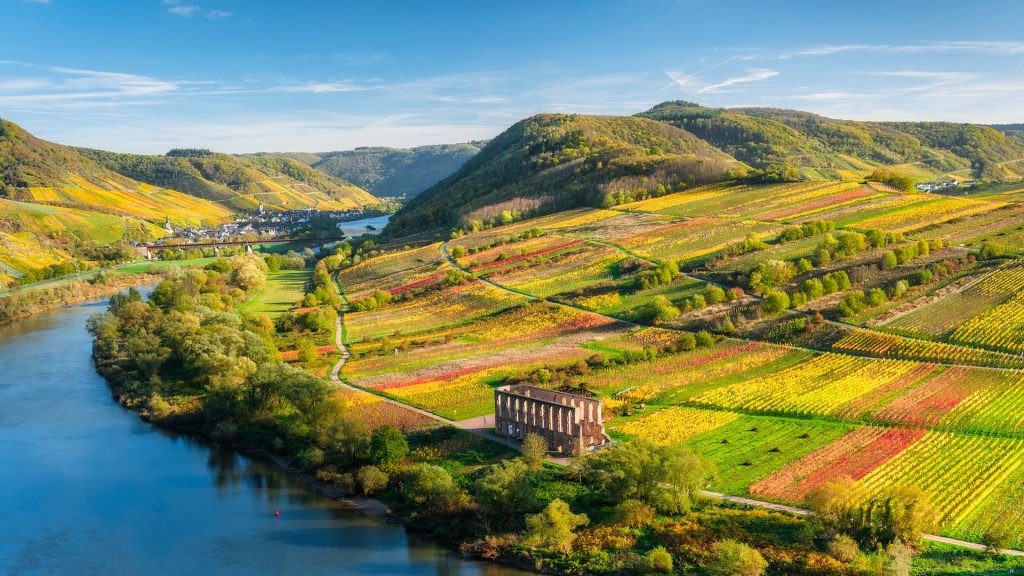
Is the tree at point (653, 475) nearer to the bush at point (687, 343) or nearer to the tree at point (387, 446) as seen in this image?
the tree at point (387, 446)

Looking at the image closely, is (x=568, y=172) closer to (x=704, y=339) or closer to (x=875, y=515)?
(x=704, y=339)

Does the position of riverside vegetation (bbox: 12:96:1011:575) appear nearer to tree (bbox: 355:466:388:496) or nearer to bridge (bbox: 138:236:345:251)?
tree (bbox: 355:466:388:496)

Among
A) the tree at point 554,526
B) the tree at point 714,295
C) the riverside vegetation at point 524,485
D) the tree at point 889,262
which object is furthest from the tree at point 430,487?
the tree at point 889,262

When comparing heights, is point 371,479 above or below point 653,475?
below

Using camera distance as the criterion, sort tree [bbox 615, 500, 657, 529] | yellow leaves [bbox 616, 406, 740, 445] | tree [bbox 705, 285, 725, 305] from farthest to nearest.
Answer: tree [bbox 705, 285, 725, 305] < yellow leaves [bbox 616, 406, 740, 445] < tree [bbox 615, 500, 657, 529]

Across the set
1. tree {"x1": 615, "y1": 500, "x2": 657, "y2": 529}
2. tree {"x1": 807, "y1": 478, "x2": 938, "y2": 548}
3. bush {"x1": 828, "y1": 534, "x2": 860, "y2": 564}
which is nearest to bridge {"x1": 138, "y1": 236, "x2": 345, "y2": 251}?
tree {"x1": 615, "y1": 500, "x2": 657, "y2": 529}

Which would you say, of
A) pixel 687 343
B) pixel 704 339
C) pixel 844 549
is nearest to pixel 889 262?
pixel 704 339

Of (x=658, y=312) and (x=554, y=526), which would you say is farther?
(x=658, y=312)
